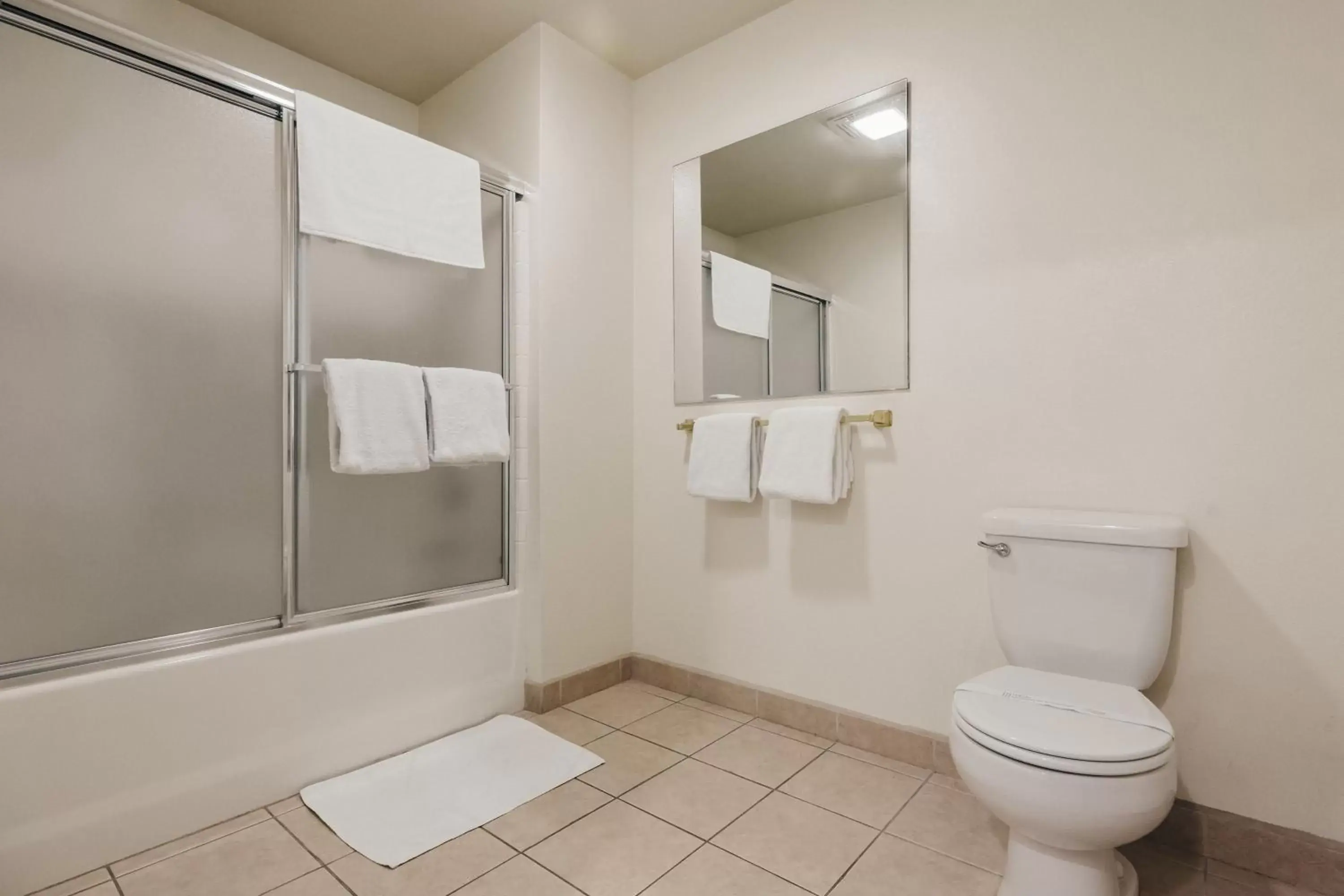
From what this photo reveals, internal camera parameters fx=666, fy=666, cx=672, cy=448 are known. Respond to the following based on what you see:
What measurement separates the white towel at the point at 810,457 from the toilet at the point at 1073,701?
1.39 ft

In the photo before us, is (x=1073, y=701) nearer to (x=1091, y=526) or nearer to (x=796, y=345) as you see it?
(x=1091, y=526)

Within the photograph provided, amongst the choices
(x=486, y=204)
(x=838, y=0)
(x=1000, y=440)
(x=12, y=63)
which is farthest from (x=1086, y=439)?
(x=12, y=63)

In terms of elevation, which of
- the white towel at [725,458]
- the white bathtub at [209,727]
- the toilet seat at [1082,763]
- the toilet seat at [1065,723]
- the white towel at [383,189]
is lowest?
the white bathtub at [209,727]

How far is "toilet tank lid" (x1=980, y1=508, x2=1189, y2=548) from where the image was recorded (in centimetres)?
136

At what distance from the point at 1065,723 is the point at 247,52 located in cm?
297

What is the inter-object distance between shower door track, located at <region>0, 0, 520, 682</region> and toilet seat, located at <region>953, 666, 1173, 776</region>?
1.47 m

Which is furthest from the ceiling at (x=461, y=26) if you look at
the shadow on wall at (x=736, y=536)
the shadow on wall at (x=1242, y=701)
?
the shadow on wall at (x=1242, y=701)

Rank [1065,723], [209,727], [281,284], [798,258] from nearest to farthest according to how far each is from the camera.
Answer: [1065,723] < [209,727] < [281,284] < [798,258]

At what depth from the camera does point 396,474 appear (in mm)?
1842

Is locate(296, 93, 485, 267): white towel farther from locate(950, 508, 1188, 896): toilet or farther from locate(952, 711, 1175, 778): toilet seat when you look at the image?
locate(952, 711, 1175, 778): toilet seat

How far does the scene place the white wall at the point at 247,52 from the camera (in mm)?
1979

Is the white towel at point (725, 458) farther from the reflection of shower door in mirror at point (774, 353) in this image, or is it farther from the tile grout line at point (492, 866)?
the tile grout line at point (492, 866)

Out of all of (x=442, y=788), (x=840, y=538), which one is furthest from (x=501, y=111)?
(x=442, y=788)

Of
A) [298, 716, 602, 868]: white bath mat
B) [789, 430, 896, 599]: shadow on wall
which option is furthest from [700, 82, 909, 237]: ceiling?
[298, 716, 602, 868]: white bath mat
